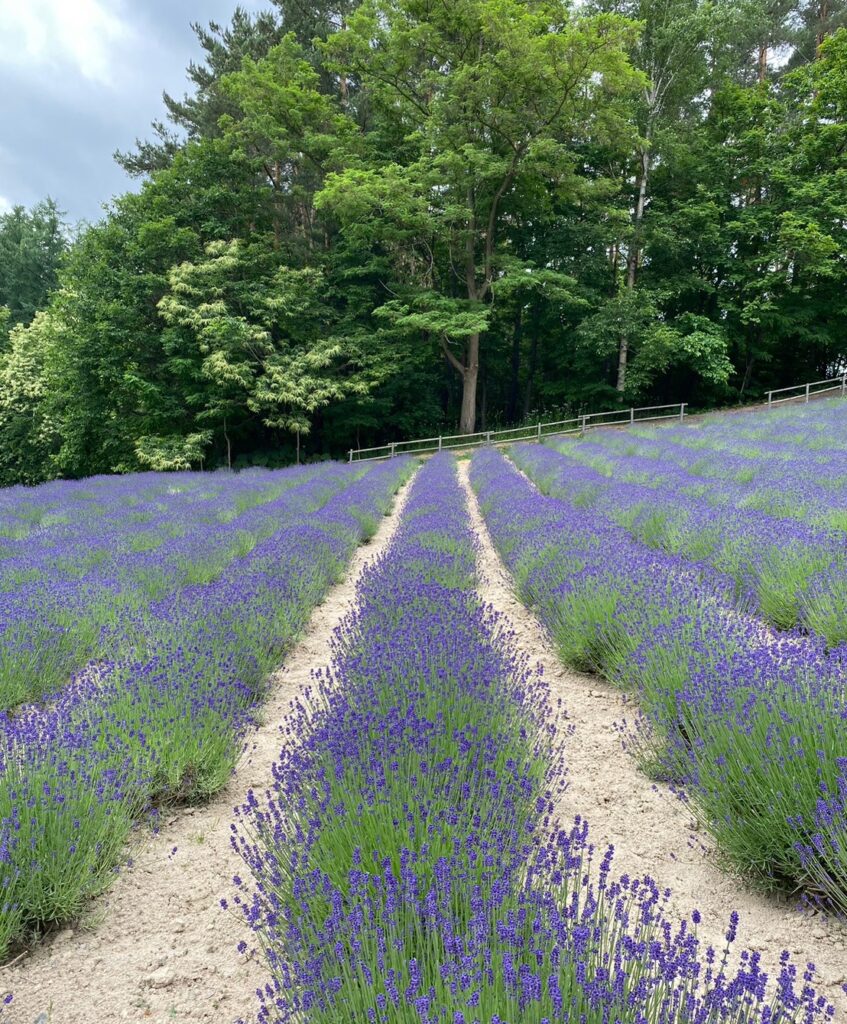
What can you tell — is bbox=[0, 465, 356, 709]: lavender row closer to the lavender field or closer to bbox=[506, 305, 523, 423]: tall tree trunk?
the lavender field

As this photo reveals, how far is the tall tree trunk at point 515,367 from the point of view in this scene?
89.9ft

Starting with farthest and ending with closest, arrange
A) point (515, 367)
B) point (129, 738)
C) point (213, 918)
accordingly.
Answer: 1. point (515, 367)
2. point (129, 738)
3. point (213, 918)

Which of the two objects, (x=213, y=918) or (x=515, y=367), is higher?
(x=515, y=367)

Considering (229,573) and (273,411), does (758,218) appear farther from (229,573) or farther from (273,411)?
(229,573)

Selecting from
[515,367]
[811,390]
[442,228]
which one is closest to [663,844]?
[442,228]

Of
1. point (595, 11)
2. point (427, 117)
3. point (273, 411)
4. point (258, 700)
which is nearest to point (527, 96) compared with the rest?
point (427, 117)

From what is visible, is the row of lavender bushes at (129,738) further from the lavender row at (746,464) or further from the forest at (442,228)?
the forest at (442,228)

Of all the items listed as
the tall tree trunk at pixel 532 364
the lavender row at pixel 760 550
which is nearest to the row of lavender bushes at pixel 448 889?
the lavender row at pixel 760 550

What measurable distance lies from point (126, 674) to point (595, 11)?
90.9ft

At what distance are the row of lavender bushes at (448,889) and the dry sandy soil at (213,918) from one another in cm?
10

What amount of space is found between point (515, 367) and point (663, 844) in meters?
27.0

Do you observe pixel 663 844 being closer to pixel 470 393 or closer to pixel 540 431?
pixel 540 431

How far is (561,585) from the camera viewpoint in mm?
4180

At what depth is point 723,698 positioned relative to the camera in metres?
2.28
